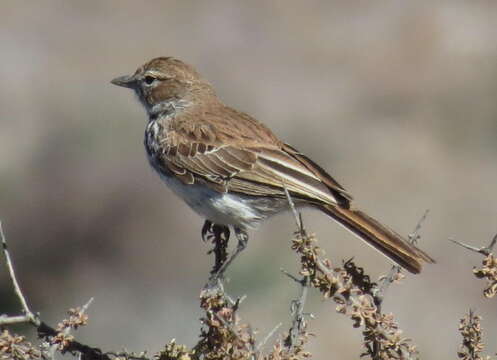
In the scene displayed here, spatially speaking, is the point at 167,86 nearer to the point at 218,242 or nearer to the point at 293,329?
the point at 218,242

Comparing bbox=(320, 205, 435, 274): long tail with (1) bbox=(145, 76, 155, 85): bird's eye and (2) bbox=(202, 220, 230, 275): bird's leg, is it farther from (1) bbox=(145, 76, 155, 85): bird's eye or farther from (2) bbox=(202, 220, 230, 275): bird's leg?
(1) bbox=(145, 76, 155, 85): bird's eye

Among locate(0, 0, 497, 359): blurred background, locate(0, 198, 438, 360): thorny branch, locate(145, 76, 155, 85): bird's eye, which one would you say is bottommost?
locate(0, 198, 438, 360): thorny branch

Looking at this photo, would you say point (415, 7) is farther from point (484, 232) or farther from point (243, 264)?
point (243, 264)

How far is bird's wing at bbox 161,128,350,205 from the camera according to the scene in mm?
6891

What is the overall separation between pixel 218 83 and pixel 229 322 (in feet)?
44.0

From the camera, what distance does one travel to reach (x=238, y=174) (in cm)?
720

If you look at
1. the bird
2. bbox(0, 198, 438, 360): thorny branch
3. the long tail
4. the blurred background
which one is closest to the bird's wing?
the bird

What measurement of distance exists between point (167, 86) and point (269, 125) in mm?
8570

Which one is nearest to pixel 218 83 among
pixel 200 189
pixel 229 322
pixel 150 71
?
pixel 150 71

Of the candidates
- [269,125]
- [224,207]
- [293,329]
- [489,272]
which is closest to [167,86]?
[224,207]

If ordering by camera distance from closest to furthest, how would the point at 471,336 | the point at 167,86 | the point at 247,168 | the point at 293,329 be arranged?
the point at 471,336 < the point at 293,329 < the point at 247,168 < the point at 167,86

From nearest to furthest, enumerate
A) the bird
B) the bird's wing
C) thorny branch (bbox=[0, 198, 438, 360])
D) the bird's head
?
thorny branch (bbox=[0, 198, 438, 360])
the bird
the bird's wing
the bird's head

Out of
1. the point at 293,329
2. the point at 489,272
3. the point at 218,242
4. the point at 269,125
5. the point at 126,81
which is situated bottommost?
the point at 293,329

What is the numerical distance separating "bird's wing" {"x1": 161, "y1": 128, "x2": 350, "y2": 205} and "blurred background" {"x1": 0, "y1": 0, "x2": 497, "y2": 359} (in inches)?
141
